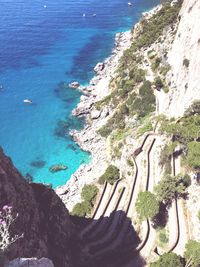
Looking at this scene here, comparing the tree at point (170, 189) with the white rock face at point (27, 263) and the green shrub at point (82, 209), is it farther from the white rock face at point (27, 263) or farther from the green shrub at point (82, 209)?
the white rock face at point (27, 263)

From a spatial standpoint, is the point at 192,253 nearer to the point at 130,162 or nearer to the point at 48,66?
the point at 130,162

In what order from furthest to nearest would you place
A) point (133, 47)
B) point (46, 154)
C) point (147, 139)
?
point (133, 47)
point (46, 154)
point (147, 139)

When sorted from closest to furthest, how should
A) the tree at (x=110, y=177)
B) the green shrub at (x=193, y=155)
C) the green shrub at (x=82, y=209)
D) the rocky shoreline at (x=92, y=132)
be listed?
the green shrub at (x=193, y=155), the green shrub at (x=82, y=209), the tree at (x=110, y=177), the rocky shoreline at (x=92, y=132)

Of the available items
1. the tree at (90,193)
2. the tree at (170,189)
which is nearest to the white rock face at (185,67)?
the tree at (170,189)

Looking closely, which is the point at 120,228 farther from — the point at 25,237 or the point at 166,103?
the point at 166,103

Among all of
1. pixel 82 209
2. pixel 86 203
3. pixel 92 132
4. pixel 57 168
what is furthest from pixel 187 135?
pixel 92 132

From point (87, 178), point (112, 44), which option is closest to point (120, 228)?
point (87, 178)
